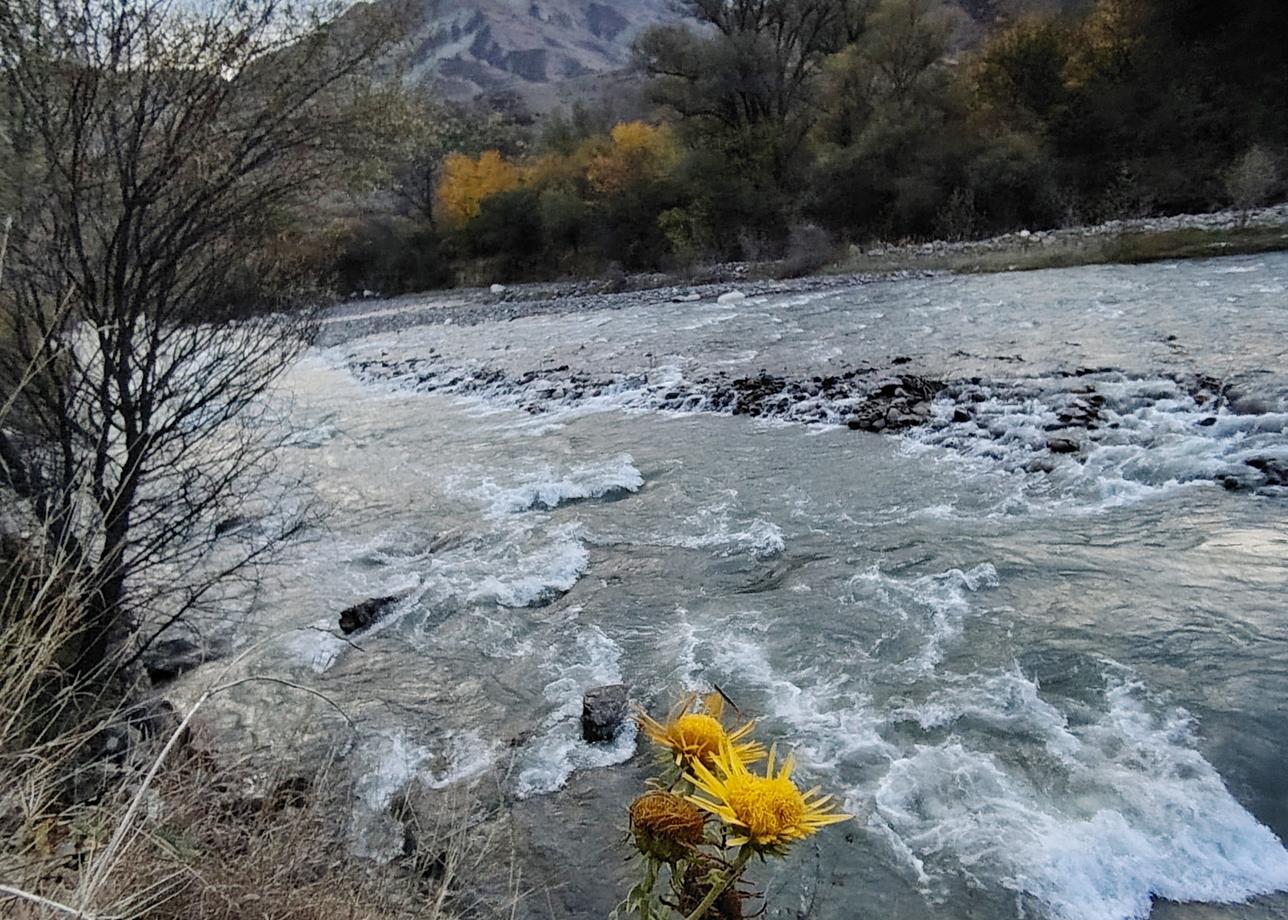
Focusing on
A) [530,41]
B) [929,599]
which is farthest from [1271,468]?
[530,41]

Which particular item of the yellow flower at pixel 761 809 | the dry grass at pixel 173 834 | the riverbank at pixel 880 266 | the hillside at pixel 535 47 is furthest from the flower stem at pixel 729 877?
the hillside at pixel 535 47

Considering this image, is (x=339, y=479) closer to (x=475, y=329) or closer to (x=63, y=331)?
(x=63, y=331)

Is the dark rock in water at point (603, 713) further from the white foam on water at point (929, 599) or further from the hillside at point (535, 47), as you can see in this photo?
the hillside at point (535, 47)

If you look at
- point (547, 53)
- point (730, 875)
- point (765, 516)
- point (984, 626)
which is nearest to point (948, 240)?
point (765, 516)

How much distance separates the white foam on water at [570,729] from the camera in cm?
357

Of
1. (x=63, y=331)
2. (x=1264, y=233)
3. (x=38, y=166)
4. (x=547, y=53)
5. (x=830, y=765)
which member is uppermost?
(x=547, y=53)

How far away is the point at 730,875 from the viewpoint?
3.03ft

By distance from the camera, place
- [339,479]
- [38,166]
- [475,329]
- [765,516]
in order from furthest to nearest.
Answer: [475,329] < [339,479] < [765,516] < [38,166]

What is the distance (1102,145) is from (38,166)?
27661mm

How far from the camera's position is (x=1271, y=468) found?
5.64 meters

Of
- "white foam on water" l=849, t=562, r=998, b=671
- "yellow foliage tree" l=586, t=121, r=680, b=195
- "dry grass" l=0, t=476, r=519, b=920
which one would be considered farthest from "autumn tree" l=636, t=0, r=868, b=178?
"dry grass" l=0, t=476, r=519, b=920

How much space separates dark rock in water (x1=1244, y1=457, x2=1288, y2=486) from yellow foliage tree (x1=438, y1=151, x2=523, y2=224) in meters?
40.0

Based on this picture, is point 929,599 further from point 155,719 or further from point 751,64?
point 751,64

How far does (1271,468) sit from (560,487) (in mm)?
5729
